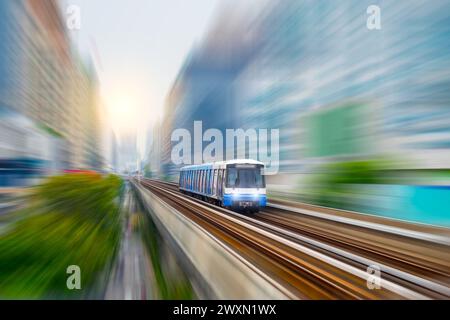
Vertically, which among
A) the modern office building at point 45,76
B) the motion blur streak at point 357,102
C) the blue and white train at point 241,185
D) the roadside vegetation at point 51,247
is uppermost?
the modern office building at point 45,76

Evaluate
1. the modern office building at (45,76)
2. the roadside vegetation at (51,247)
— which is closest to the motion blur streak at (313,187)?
the roadside vegetation at (51,247)

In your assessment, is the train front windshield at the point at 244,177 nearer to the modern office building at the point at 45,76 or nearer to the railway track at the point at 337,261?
the railway track at the point at 337,261

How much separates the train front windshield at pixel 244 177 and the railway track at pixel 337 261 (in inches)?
204

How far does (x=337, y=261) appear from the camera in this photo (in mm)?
7418

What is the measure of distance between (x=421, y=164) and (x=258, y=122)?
26.3 metres

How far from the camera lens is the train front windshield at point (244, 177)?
58.1ft

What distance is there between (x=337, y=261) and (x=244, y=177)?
1065 cm

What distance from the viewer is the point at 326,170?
22.4 meters

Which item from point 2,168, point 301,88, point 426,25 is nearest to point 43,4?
A: point 2,168

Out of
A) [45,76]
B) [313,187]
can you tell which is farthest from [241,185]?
[45,76]

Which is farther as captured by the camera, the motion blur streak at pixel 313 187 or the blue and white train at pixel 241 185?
the blue and white train at pixel 241 185

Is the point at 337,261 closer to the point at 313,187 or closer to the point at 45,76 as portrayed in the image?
the point at 313,187

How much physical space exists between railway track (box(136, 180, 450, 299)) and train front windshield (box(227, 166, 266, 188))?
517 cm

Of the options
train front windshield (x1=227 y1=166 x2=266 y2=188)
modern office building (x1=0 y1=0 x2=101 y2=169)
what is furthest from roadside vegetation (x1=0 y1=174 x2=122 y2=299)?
modern office building (x1=0 y1=0 x2=101 y2=169)
